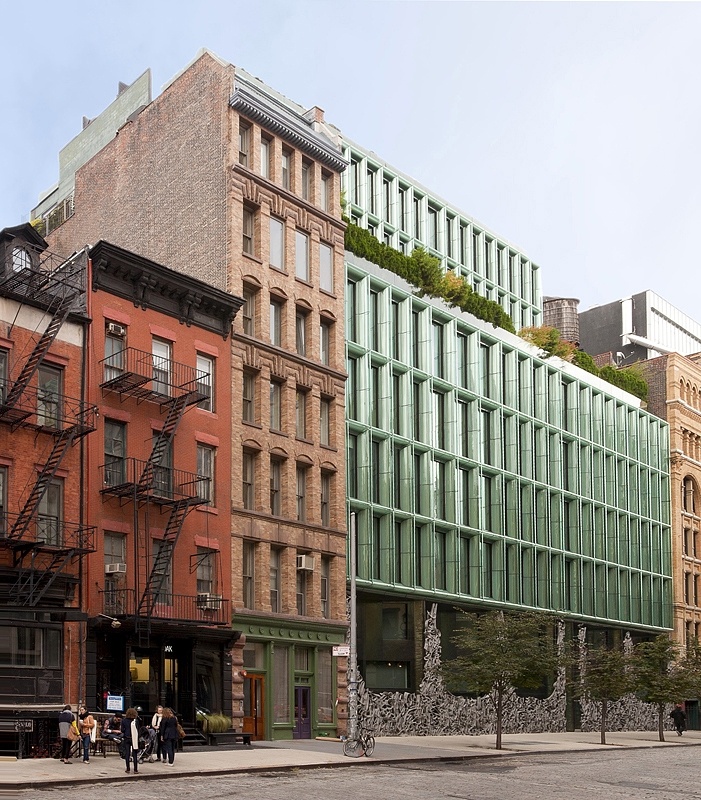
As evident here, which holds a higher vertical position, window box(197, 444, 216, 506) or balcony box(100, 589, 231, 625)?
window box(197, 444, 216, 506)

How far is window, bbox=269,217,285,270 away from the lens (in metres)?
47.3

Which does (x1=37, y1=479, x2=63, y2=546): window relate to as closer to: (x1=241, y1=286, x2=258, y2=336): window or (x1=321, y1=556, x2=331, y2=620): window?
(x1=241, y1=286, x2=258, y2=336): window

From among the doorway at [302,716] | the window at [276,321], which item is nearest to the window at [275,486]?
the window at [276,321]

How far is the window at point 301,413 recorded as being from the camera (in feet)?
155

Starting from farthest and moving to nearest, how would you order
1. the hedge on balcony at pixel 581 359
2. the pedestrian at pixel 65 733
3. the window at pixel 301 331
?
the hedge on balcony at pixel 581 359 → the window at pixel 301 331 → the pedestrian at pixel 65 733

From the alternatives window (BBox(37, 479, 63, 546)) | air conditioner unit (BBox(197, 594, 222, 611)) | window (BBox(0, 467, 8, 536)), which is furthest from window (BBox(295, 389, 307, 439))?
window (BBox(0, 467, 8, 536))

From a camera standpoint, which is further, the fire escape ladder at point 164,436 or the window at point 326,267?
the window at point 326,267

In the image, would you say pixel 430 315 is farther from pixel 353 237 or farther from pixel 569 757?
pixel 569 757

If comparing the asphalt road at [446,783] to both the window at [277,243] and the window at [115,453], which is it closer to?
the window at [115,453]

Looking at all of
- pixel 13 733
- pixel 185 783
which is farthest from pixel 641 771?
pixel 13 733

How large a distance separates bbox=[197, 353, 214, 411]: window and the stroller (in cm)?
1327

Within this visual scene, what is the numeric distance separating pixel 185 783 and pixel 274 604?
1759cm

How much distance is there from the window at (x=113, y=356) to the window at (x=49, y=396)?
2068 millimetres

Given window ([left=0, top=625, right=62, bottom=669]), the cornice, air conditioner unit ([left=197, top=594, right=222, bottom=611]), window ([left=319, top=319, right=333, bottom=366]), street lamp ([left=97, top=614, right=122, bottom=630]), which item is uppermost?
the cornice
